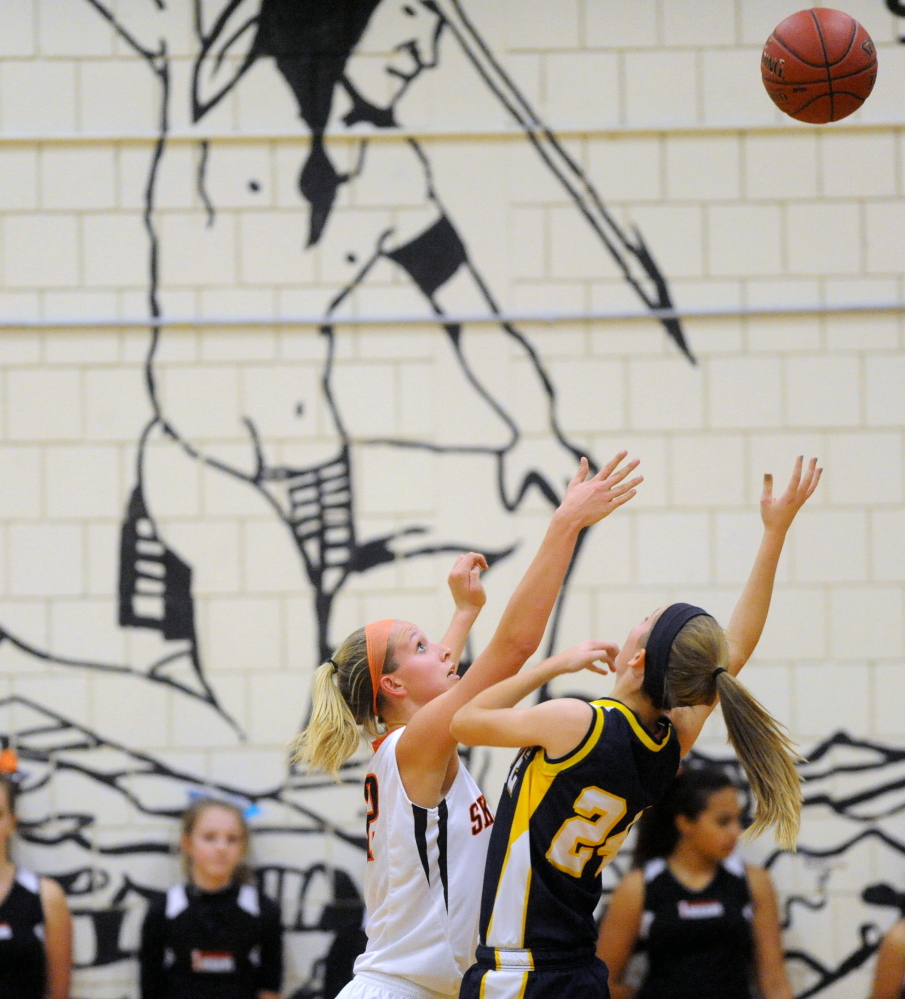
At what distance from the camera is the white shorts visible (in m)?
2.87

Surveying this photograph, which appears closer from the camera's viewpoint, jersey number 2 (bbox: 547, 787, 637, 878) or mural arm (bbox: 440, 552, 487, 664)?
jersey number 2 (bbox: 547, 787, 637, 878)

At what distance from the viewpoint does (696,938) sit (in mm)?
4398

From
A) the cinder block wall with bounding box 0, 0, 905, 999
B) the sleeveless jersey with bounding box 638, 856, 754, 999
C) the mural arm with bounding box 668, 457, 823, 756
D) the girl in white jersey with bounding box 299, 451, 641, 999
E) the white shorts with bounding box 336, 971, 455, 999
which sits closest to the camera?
the girl in white jersey with bounding box 299, 451, 641, 999

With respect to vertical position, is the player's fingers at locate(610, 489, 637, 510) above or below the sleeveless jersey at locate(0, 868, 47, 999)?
above

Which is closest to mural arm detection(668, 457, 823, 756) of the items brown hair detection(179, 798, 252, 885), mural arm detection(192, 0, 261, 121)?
brown hair detection(179, 798, 252, 885)

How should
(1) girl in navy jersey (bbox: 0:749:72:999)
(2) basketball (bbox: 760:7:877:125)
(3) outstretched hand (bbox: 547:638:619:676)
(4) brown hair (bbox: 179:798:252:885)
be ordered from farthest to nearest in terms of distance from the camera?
(4) brown hair (bbox: 179:798:252:885), (1) girl in navy jersey (bbox: 0:749:72:999), (2) basketball (bbox: 760:7:877:125), (3) outstretched hand (bbox: 547:638:619:676)

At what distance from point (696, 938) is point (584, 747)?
2250 mm

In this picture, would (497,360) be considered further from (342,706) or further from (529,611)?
(529,611)

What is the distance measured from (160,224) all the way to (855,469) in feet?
9.96

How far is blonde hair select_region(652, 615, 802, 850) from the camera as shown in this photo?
254 centimetres

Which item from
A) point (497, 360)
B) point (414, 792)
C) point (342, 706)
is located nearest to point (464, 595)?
point (342, 706)

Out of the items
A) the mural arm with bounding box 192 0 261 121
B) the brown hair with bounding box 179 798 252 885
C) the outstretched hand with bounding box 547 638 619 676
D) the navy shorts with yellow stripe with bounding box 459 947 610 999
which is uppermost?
the mural arm with bounding box 192 0 261 121

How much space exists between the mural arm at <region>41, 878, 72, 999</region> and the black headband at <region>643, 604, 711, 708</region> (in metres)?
3.02

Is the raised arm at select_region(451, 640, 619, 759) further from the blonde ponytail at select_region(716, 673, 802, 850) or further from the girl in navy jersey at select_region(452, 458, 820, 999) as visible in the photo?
the blonde ponytail at select_region(716, 673, 802, 850)
